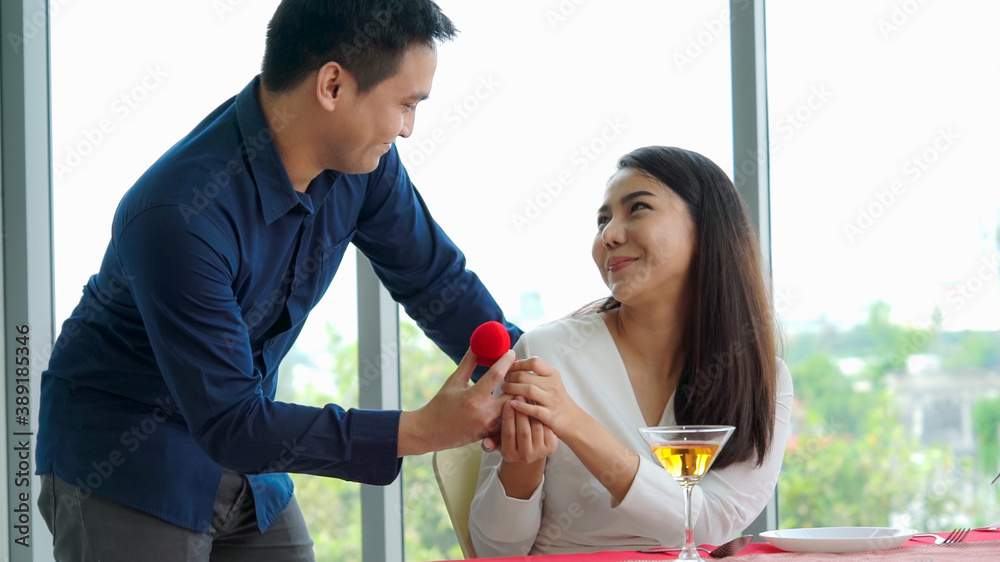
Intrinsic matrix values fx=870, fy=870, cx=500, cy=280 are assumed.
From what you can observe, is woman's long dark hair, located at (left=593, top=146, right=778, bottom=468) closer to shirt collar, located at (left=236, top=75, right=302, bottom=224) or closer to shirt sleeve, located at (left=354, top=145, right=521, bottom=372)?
shirt sleeve, located at (left=354, top=145, right=521, bottom=372)

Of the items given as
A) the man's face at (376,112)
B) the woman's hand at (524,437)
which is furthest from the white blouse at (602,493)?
the man's face at (376,112)

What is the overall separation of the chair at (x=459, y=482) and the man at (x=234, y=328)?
0.22 meters

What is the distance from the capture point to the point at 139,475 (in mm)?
1512

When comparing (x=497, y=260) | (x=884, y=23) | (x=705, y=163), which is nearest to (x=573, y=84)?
(x=497, y=260)

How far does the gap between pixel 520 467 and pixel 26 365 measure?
5.75 ft

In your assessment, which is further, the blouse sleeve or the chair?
the chair

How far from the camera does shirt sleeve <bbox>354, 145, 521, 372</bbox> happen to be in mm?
1854

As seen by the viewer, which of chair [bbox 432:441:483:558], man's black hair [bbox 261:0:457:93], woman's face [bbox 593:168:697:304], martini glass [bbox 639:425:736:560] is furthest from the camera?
woman's face [bbox 593:168:697:304]

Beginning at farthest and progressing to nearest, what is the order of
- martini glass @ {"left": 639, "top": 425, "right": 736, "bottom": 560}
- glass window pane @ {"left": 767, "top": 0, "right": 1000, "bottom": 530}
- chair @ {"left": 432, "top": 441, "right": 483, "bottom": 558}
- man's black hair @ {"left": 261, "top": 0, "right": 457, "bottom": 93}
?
glass window pane @ {"left": 767, "top": 0, "right": 1000, "bottom": 530} < chair @ {"left": 432, "top": 441, "right": 483, "bottom": 558} < man's black hair @ {"left": 261, "top": 0, "right": 457, "bottom": 93} < martini glass @ {"left": 639, "top": 425, "right": 736, "bottom": 560}

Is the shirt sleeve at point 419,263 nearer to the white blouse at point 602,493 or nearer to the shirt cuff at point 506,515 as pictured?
the white blouse at point 602,493

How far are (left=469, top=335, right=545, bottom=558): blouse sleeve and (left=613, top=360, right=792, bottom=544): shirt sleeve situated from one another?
6.7 inches

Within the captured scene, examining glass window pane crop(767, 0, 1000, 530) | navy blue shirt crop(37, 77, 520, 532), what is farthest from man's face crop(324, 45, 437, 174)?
glass window pane crop(767, 0, 1000, 530)

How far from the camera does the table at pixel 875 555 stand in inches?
48.3

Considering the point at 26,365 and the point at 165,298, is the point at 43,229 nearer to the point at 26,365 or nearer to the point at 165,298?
the point at 26,365
